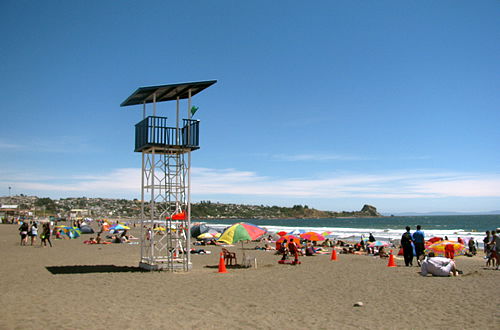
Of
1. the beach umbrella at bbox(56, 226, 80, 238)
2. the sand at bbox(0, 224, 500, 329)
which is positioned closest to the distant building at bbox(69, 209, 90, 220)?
the beach umbrella at bbox(56, 226, 80, 238)

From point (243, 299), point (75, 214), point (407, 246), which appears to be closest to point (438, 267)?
point (407, 246)

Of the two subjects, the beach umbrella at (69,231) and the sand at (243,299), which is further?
the beach umbrella at (69,231)

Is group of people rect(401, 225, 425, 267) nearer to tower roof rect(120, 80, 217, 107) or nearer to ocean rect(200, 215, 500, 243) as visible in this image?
tower roof rect(120, 80, 217, 107)

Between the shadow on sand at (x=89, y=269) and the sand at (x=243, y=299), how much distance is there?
0.11 ft

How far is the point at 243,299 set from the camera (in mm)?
9820

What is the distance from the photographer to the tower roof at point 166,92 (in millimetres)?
14472

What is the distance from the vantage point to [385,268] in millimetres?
16016

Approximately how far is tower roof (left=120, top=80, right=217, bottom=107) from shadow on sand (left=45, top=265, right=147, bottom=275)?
232 inches

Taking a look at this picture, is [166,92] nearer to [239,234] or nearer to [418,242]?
[239,234]

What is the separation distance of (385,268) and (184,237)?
745 centimetres

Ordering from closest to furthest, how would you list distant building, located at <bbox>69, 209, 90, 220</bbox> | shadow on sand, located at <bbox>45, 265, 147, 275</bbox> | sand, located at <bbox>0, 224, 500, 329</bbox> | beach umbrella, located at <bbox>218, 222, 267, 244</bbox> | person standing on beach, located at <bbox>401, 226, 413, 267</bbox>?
sand, located at <bbox>0, 224, 500, 329</bbox>
shadow on sand, located at <bbox>45, 265, 147, 275</bbox>
beach umbrella, located at <bbox>218, 222, 267, 244</bbox>
person standing on beach, located at <bbox>401, 226, 413, 267</bbox>
distant building, located at <bbox>69, 209, 90, 220</bbox>

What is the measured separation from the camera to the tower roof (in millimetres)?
14472

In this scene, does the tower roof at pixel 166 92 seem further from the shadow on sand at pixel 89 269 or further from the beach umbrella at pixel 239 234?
the shadow on sand at pixel 89 269

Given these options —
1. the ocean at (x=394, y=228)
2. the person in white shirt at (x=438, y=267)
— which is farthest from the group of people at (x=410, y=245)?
the ocean at (x=394, y=228)
